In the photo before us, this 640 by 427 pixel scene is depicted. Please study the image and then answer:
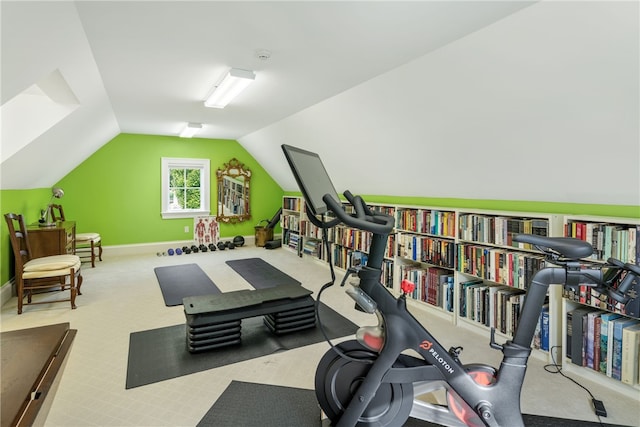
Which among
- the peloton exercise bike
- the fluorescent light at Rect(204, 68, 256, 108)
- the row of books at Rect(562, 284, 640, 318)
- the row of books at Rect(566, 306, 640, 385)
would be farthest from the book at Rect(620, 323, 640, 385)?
the fluorescent light at Rect(204, 68, 256, 108)

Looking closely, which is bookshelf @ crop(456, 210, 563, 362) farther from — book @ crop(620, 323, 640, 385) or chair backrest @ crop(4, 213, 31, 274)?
chair backrest @ crop(4, 213, 31, 274)

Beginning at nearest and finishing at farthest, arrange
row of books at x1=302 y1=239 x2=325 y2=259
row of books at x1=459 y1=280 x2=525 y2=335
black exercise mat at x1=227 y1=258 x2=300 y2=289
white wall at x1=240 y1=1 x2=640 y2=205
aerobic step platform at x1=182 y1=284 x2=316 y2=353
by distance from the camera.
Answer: white wall at x1=240 y1=1 x2=640 y2=205, aerobic step platform at x1=182 y1=284 x2=316 y2=353, row of books at x1=459 y1=280 x2=525 y2=335, black exercise mat at x1=227 y1=258 x2=300 y2=289, row of books at x1=302 y1=239 x2=325 y2=259

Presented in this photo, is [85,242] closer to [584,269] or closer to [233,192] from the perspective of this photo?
[233,192]

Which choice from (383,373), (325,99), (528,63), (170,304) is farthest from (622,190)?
(170,304)

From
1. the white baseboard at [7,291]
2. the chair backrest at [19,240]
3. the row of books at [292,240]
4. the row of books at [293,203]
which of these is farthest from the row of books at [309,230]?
the white baseboard at [7,291]

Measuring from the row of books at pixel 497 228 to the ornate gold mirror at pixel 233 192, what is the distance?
17.0 ft

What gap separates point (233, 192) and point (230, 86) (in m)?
4.25

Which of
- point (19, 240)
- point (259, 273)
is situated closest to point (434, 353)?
point (259, 273)

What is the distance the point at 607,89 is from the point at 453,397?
1.91 meters

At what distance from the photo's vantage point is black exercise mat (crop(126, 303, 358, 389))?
2.46 m

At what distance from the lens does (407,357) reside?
1.80m

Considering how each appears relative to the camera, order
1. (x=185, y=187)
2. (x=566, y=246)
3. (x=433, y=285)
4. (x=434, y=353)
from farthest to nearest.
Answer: (x=185, y=187) < (x=433, y=285) < (x=434, y=353) < (x=566, y=246)

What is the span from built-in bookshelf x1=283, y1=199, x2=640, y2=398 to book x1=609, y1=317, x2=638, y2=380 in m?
0.07

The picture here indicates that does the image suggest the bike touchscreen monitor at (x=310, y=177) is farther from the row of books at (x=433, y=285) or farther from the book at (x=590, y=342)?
the row of books at (x=433, y=285)
